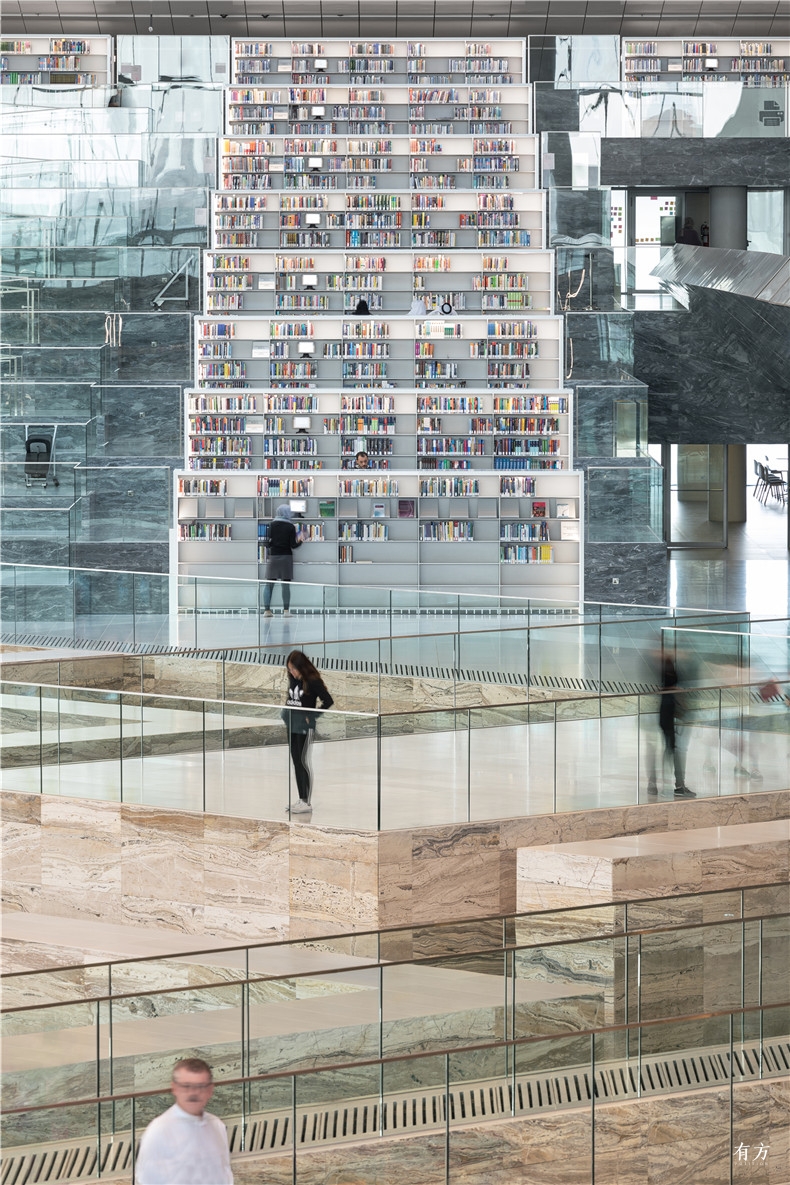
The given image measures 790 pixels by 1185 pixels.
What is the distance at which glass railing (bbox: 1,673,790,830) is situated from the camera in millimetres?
8391

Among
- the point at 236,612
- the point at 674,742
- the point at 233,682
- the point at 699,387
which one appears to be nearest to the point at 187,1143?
the point at 674,742

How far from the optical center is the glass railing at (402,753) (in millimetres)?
8391

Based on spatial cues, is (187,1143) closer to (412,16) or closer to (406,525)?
(406,525)

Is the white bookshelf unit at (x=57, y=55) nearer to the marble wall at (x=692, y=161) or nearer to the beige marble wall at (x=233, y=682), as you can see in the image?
the marble wall at (x=692, y=161)

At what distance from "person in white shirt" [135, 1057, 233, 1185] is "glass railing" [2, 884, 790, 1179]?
20.3 inches

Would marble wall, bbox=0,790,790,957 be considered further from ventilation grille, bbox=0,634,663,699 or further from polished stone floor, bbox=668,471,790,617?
polished stone floor, bbox=668,471,790,617

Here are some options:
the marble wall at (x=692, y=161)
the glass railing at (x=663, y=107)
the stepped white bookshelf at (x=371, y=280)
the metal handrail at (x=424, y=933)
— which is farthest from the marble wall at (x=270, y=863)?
the marble wall at (x=692, y=161)

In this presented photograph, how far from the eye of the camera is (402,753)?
8.38m

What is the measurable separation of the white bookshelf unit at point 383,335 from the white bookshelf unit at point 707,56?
8.05ft

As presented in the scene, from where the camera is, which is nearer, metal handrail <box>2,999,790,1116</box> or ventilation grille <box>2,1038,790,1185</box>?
metal handrail <box>2,999,790,1116</box>

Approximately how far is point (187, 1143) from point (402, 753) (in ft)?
13.2

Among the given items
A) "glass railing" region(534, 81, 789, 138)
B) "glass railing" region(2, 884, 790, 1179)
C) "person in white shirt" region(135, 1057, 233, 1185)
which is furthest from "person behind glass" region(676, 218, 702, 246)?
"person in white shirt" region(135, 1057, 233, 1185)

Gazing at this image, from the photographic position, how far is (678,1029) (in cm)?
590

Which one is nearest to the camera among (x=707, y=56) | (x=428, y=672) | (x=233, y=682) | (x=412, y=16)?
(x=233, y=682)
